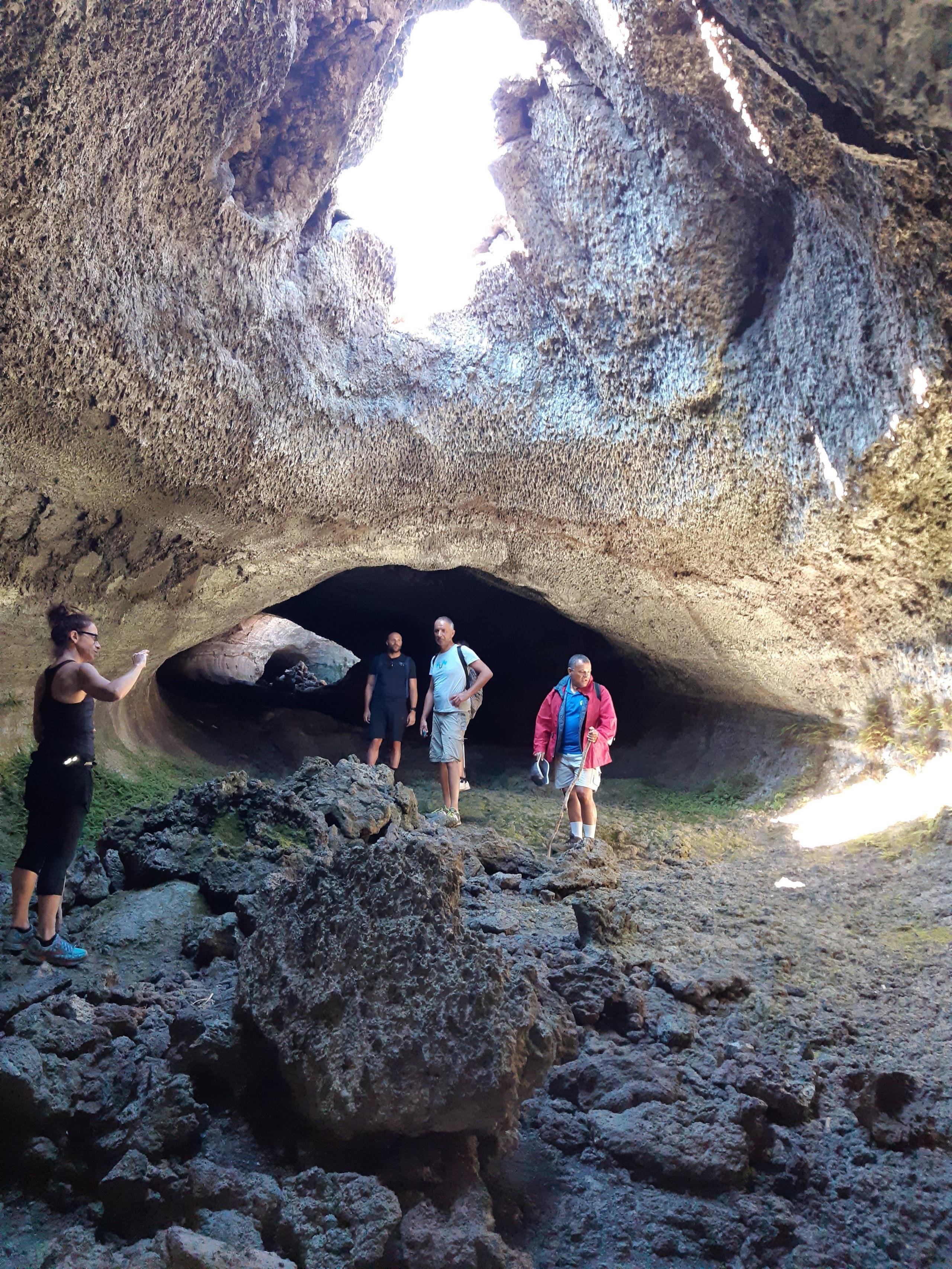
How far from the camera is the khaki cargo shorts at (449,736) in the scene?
5.04 m

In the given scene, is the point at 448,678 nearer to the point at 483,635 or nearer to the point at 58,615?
the point at 58,615

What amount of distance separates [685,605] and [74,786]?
4.31 m

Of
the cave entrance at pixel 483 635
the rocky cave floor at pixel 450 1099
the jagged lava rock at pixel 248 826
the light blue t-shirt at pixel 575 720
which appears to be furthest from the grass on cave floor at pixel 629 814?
the rocky cave floor at pixel 450 1099

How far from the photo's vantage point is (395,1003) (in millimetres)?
1924

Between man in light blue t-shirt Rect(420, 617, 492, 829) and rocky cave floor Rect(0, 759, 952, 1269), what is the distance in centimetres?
208

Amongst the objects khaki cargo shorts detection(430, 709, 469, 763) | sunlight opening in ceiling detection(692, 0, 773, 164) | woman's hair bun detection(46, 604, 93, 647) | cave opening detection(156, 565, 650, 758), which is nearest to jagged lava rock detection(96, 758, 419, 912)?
khaki cargo shorts detection(430, 709, 469, 763)

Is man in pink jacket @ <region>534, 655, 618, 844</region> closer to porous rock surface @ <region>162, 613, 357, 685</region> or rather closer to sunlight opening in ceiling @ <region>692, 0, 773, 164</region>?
sunlight opening in ceiling @ <region>692, 0, 773, 164</region>

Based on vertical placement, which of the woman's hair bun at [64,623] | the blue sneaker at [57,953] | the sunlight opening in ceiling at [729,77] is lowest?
the blue sneaker at [57,953]

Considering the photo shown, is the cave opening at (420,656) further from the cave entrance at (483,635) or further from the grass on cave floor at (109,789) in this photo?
the grass on cave floor at (109,789)

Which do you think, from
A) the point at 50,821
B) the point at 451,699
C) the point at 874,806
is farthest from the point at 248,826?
the point at 874,806

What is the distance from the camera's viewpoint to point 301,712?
8219 millimetres

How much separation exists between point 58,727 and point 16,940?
0.72 m

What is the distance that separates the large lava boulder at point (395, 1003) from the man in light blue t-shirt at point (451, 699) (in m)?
2.76

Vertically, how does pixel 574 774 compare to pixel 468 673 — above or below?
below
